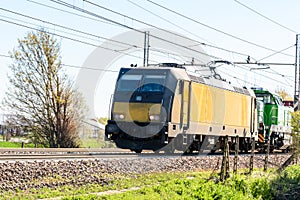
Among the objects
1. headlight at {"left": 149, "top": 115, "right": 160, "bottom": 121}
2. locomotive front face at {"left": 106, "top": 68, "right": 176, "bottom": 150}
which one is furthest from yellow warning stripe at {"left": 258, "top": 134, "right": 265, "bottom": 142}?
headlight at {"left": 149, "top": 115, "right": 160, "bottom": 121}

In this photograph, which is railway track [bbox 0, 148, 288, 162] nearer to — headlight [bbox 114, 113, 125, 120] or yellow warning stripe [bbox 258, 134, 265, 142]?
headlight [bbox 114, 113, 125, 120]

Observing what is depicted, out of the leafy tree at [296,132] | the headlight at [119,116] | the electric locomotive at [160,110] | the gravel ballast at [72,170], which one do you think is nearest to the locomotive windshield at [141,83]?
the electric locomotive at [160,110]

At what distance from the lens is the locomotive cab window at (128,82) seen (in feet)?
69.9

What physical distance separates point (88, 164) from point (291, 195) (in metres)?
6.81

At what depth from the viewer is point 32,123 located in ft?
115

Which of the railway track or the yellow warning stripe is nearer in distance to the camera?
the railway track

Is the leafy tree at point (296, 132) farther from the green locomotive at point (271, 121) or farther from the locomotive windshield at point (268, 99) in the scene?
the locomotive windshield at point (268, 99)

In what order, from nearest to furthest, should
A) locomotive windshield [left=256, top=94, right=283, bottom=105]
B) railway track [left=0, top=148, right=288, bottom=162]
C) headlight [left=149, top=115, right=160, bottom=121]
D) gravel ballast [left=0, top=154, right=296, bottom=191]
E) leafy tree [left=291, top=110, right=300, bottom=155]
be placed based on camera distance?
gravel ballast [left=0, top=154, right=296, bottom=191], railway track [left=0, top=148, right=288, bottom=162], leafy tree [left=291, top=110, right=300, bottom=155], headlight [left=149, top=115, right=160, bottom=121], locomotive windshield [left=256, top=94, right=283, bottom=105]

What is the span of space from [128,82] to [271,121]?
15.5 m

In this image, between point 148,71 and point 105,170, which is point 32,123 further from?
point 105,170

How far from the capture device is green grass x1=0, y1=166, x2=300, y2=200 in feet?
36.7

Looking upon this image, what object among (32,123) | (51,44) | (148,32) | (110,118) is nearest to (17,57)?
(51,44)

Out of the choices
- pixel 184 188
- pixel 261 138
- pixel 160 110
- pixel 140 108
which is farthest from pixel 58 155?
pixel 261 138

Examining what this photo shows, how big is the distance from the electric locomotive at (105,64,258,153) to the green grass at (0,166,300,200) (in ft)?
9.28
